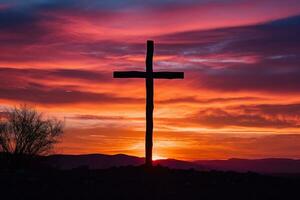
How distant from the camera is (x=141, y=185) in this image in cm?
1988

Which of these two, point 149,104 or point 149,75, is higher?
point 149,75

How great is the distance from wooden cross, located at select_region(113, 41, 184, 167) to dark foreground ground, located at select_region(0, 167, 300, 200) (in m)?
1.67

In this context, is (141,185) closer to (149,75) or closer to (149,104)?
(149,104)

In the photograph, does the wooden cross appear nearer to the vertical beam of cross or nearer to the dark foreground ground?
the vertical beam of cross

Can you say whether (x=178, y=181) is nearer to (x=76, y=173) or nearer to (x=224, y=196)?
(x=224, y=196)

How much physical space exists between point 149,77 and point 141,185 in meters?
5.97

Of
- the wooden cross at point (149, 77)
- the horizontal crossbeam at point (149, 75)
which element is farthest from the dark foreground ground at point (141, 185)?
the horizontal crossbeam at point (149, 75)

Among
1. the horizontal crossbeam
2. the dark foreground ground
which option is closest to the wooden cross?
the horizontal crossbeam

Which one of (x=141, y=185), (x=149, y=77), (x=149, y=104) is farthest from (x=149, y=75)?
(x=141, y=185)

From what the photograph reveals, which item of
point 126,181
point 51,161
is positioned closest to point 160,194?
point 126,181

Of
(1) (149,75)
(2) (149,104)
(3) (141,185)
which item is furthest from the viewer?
(1) (149,75)

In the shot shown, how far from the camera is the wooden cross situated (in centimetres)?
2402

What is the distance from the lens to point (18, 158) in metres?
32.0

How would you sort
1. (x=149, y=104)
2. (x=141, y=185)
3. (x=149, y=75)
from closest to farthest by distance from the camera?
(x=141, y=185) < (x=149, y=104) < (x=149, y=75)
